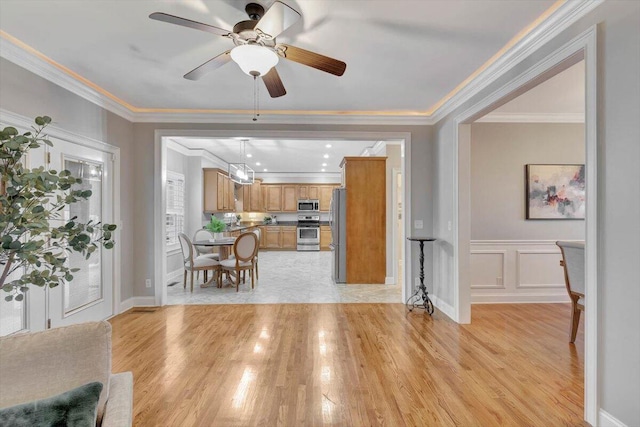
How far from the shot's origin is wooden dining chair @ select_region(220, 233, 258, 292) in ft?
16.4

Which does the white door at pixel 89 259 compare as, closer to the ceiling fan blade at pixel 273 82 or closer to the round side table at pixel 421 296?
the ceiling fan blade at pixel 273 82

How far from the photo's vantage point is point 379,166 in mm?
5609

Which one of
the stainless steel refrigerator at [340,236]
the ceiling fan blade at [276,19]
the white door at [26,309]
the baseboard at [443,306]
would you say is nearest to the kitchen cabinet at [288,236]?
the stainless steel refrigerator at [340,236]

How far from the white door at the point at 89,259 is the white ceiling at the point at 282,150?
2.15m

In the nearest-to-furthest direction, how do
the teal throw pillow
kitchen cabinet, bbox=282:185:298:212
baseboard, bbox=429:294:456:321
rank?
the teal throw pillow
baseboard, bbox=429:294:456:321
kitchen cabinet, bbox=282:185:298:212

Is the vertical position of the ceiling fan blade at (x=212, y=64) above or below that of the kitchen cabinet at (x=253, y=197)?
above

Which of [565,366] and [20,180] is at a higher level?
[20,180]

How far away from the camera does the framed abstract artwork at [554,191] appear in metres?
4.31

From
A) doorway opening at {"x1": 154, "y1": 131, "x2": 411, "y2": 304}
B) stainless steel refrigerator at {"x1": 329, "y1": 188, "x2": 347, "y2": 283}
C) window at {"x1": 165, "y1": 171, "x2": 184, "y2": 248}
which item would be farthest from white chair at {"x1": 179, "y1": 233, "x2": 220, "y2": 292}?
stainless steel refrigerator at {"x1": 329, "y1": 188, "x2": 347, "y2": 283}

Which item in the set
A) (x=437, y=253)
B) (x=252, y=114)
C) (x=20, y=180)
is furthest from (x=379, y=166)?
(x=20, y=180)

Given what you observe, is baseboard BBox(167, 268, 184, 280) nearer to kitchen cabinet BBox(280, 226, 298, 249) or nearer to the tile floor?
the tile floor

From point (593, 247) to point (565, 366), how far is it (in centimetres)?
135

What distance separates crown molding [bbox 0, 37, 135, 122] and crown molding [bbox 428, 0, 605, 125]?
3.92 meters

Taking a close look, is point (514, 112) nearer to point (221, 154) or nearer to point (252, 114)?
point (252, 114)
